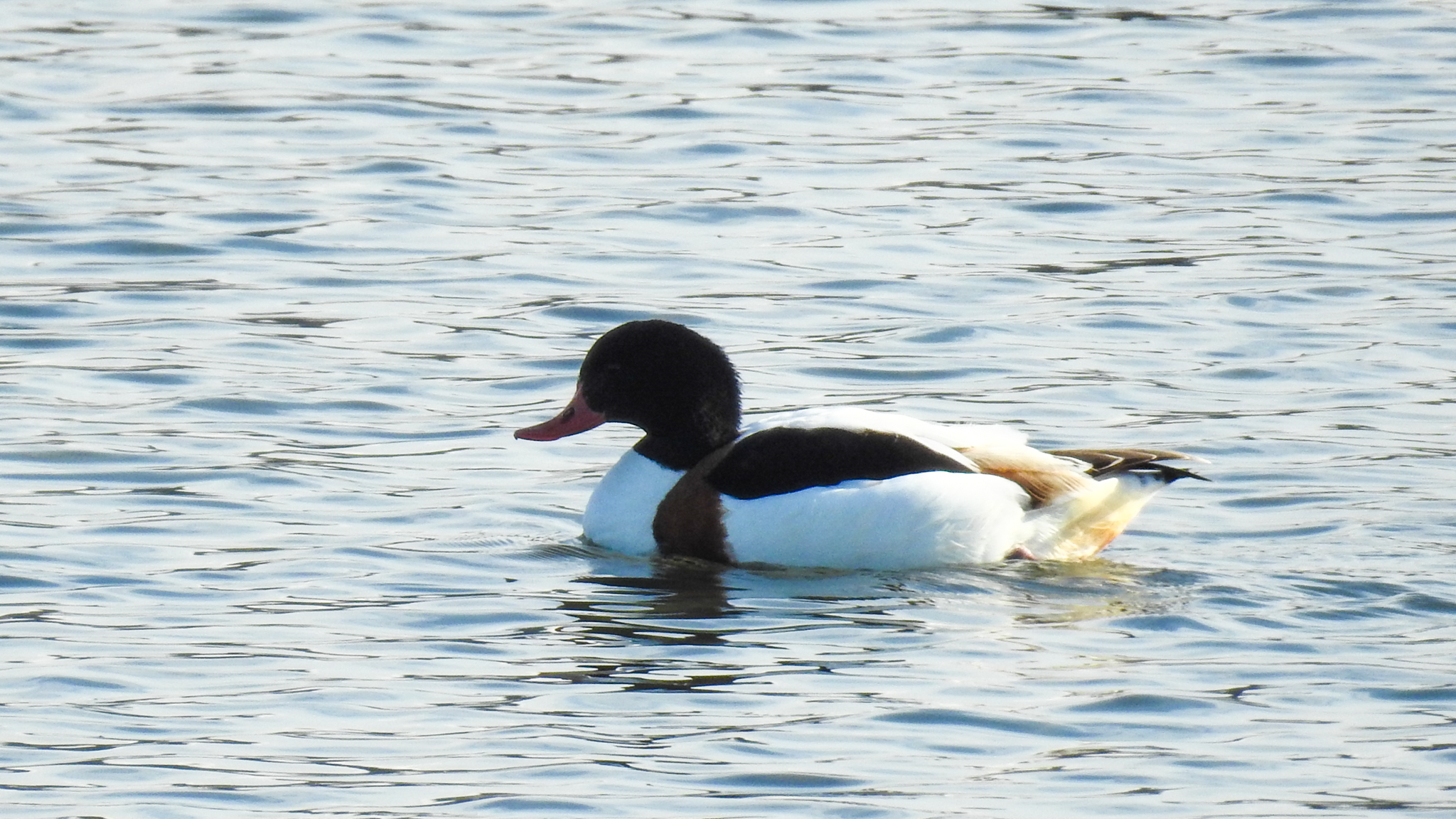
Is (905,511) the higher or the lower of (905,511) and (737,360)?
the higher

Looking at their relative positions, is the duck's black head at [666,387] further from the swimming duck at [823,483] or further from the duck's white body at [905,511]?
the duck's white body at [905,511]

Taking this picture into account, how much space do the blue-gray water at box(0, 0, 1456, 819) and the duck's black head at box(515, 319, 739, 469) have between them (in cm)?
52

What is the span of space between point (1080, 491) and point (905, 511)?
0.70 meters

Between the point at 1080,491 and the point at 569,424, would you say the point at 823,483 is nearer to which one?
the point at 1080,491

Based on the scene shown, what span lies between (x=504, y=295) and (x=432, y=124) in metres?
4.34

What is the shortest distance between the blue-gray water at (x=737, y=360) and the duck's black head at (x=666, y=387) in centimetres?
52

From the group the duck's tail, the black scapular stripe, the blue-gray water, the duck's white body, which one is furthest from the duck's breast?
the duck's tail

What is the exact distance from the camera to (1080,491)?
30.3 feet

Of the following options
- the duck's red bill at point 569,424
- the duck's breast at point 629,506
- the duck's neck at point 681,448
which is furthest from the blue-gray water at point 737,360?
the duck's neck at point 681,448

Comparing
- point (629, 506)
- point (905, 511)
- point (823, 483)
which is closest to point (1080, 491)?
point (905, 511)

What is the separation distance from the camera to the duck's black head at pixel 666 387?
9.55 m

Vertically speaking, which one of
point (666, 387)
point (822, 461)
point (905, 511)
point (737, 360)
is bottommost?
point (737, 360)

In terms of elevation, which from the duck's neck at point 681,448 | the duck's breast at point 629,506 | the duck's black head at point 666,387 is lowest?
the duck's breast at point 629,506

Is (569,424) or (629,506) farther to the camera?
(569,424)
